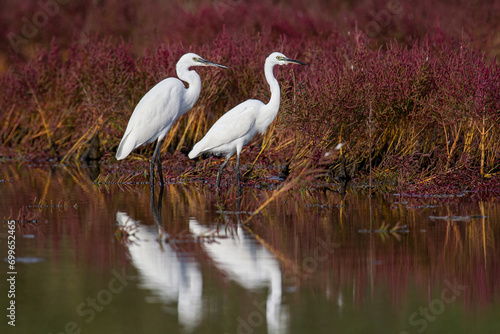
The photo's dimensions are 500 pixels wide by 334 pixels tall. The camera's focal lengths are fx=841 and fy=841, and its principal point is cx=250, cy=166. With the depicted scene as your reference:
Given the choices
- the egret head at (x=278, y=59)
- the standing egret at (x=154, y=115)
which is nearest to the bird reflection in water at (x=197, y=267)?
the standing egret at (x=154, y=115)

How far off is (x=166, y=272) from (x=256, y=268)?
640 millimetres

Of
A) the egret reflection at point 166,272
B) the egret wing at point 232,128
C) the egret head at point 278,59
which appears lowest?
the egret reflection at point 166,272

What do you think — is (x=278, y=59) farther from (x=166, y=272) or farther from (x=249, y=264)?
(x=166, y=272)

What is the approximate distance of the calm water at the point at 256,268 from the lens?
4.79 metres

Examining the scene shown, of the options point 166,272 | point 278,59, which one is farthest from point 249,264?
point 278,59

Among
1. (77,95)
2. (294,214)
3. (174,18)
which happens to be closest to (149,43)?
(174,18)

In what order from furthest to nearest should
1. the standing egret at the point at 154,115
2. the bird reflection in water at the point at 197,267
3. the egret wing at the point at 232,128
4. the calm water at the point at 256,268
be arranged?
1. the standing egret at the point at 154,115
2. the egret wing at the point at 232,128
3. the bird reflection in water at the point at 197,267
4. the calm water at the point at 256,268

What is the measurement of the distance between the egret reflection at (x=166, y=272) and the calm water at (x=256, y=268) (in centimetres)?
1

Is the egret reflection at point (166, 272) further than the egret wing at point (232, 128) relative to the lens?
No

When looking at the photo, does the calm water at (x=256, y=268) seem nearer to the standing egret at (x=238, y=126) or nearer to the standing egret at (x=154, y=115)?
the standing egret at (x=238, y=126)

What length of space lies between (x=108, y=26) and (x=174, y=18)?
4.87 m

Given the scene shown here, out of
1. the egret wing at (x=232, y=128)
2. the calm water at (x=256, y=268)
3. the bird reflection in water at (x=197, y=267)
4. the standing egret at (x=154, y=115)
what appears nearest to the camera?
the calm water at (x=256, y=268)

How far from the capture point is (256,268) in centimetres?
595

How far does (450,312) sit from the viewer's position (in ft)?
15.9
